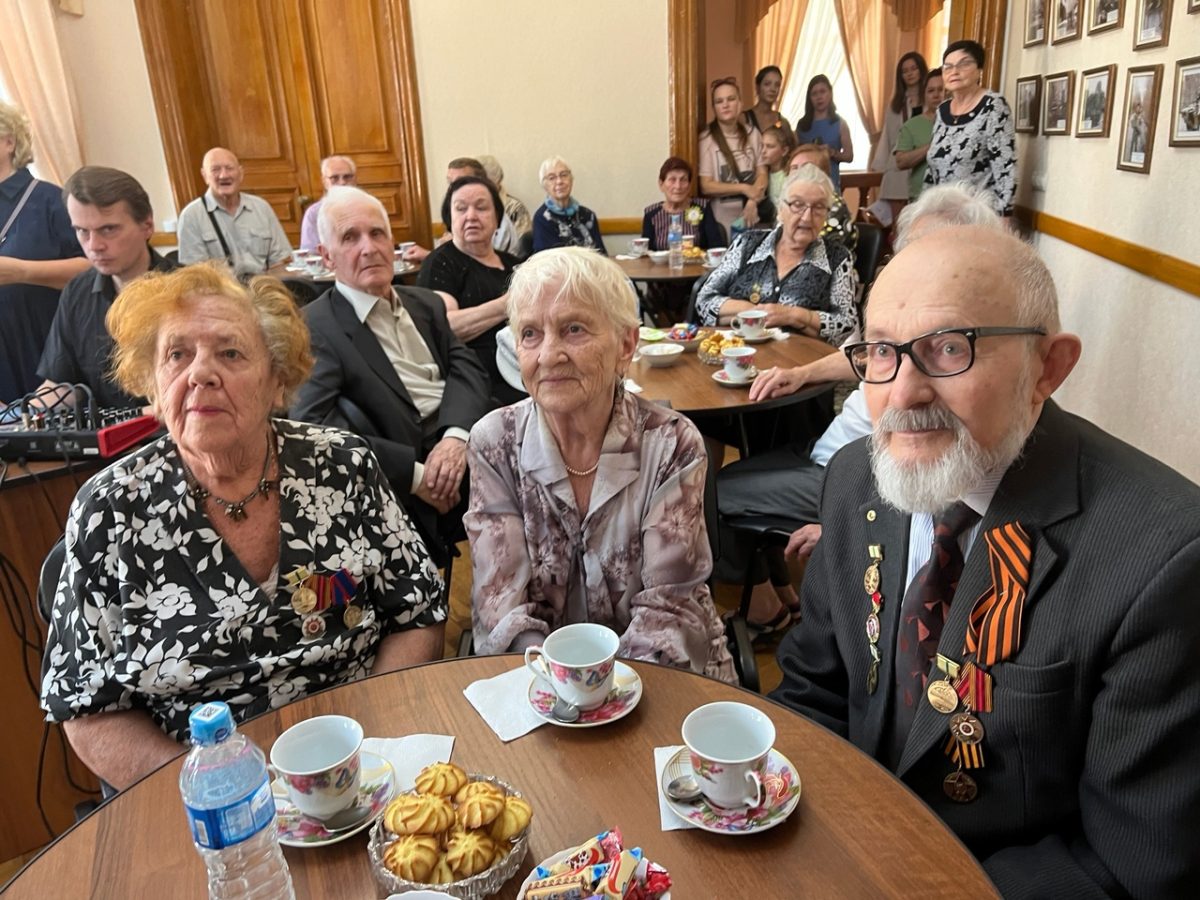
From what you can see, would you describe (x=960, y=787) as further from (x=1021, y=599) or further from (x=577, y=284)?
(x=577, y=284)

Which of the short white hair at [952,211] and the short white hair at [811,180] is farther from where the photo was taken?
the short white hair at [811,180]

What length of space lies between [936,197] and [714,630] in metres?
0.90

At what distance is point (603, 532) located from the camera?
5.47ft

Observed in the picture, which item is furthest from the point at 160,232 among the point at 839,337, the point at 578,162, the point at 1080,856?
the point at 1080,856

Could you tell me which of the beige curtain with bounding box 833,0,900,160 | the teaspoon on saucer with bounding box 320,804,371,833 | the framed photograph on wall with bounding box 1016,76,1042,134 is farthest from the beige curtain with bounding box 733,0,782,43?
the teaspoon on saucer with bounding box 320,804,371,833

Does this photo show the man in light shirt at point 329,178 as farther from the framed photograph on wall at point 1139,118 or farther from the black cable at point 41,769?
the framed photograph on wall at point 1139,118

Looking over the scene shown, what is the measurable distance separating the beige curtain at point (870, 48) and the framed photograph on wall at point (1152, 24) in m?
6.89

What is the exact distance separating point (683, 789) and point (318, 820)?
44 centimetres

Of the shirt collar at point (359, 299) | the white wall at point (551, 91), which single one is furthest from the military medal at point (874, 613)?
the white wall at point (551, 91)

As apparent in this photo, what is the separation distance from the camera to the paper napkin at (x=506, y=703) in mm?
1182

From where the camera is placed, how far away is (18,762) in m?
A: 2.04

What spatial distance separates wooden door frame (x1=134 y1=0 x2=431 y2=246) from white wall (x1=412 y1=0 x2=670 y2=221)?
3.6 inches

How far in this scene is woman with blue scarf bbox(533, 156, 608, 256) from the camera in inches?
225

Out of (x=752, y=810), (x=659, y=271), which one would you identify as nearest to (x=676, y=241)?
(x=659, y=271)
